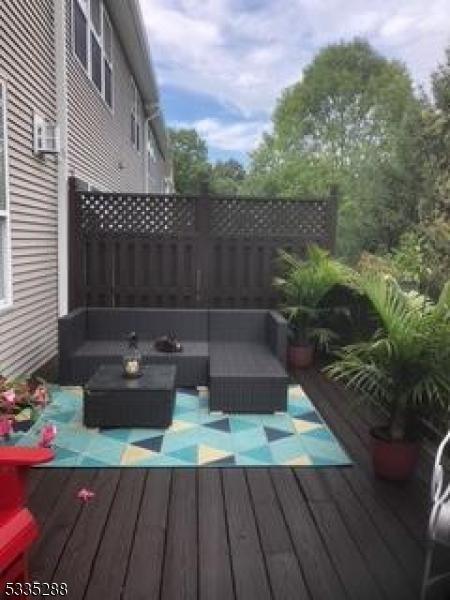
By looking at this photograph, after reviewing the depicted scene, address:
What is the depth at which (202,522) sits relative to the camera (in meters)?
2.40

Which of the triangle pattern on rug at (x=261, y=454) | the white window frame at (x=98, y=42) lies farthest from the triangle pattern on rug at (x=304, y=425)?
the white window frame at (x=98, y=42)

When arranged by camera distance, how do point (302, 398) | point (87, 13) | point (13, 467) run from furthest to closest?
point (87, 13) < point (302, 398) < point (13, 467)

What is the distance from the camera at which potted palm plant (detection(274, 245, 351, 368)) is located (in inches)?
213

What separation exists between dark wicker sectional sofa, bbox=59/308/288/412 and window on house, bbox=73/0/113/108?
3.44 meters

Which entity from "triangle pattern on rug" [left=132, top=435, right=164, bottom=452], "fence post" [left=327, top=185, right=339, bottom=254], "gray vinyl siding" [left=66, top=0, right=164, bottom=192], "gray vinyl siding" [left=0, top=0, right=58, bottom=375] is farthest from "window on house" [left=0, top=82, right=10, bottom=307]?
"fence post" [left=327, top=185, right=339, bottom=254]

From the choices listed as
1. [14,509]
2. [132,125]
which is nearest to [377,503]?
[14,509]

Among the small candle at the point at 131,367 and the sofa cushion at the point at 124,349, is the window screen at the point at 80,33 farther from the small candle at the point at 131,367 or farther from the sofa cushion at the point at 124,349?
the small candle at the point at 131,367

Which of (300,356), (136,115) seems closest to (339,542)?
(300,356)

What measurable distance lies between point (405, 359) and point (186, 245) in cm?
393

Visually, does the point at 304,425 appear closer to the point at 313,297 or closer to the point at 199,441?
the point at 199,441

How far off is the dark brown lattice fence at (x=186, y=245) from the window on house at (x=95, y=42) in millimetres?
1995

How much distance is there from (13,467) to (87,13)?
6.41 m

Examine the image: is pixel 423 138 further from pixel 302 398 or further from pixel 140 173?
pixel 302 398

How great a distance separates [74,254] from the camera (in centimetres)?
601
